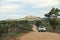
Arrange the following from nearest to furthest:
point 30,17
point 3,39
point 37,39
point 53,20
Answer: point 3,39, point 37,39, point 53,20, point 30,17

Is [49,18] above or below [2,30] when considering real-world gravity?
below

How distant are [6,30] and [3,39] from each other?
9.34 meters

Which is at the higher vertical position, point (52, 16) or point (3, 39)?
point (3, 39)

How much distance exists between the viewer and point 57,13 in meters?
70.4

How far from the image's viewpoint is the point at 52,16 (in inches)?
2817

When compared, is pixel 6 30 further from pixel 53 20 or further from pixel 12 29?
pixel 53 20

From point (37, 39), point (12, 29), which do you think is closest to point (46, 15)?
point (12, 29)

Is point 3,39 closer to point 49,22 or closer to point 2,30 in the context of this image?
point 2,30

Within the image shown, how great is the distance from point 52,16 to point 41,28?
2455cm

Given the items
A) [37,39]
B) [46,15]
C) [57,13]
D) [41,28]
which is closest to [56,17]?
[57,13]

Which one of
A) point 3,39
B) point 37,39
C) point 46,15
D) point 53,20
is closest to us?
point 3,39

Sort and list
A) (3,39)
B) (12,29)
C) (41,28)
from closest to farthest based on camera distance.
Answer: (3,39), (12,29), (41,28)

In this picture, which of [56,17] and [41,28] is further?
[56,17]

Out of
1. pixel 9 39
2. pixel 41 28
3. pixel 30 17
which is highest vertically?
pixel 9 39
